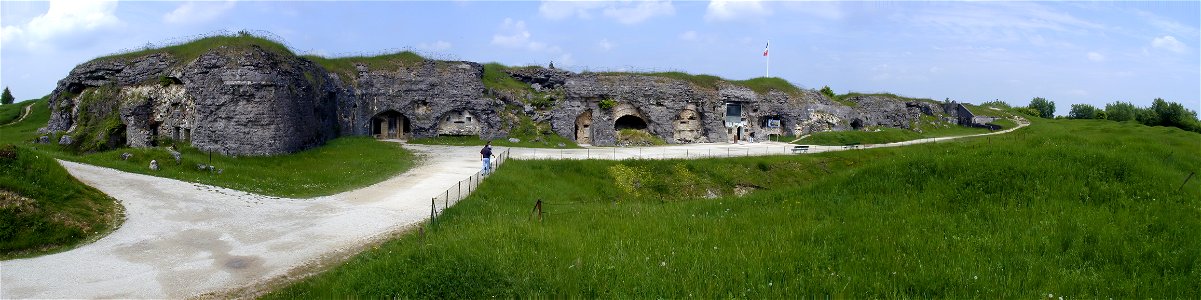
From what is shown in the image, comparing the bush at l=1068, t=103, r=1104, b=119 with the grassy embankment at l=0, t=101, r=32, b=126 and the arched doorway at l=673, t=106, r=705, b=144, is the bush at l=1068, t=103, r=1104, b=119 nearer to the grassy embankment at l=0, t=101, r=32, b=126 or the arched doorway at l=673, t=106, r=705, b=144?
the arched doorway at l=673, t=106, r=705, b=144

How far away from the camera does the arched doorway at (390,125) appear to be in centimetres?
4219

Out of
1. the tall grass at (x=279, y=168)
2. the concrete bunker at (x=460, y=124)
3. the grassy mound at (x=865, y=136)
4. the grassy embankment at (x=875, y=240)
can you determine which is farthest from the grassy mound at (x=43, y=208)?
the grassy mound at (x=865, y=136)

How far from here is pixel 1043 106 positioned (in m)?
84.9

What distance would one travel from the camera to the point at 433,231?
1302 centimetres

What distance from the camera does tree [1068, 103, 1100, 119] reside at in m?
75.2

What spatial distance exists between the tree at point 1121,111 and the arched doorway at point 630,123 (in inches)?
1976

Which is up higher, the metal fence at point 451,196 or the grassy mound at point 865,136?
the grassy mound at point 865,136

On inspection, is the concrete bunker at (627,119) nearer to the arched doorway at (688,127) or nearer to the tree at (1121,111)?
the arched doorway at (688,127)

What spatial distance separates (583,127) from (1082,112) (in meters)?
68.1

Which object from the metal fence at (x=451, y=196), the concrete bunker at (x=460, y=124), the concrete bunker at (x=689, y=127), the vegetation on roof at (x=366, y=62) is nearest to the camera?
the metal fence at (x=451, y=196)

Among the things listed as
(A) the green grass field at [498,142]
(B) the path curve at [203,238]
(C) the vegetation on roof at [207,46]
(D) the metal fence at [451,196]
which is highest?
(C) the vegetation on roof at [207,46]

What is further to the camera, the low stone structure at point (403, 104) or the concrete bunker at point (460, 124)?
the concrete bunker at point (460, 124)

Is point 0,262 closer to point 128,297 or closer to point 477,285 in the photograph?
point 128,297

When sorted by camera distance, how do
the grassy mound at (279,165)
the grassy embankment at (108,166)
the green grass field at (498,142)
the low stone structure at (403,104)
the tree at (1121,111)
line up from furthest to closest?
the tree at (1121,111), the green grass field at (498,142), the low stone structure at (403,104), the grassy mound at (279,165), the grassy embankment at (108,166)
